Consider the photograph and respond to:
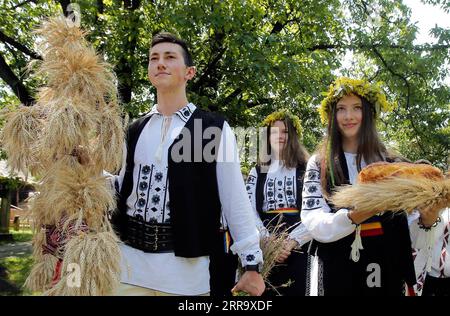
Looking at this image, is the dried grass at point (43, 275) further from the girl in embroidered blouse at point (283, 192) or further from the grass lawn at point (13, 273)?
the grass lawn at point (13, 273)

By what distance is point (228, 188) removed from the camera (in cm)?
208

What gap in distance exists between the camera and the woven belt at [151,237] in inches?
Result: 78.6

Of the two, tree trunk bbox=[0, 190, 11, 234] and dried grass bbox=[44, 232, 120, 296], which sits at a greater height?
tree trunk bbox=[0, 190, 11, 234]

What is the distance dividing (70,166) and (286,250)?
1829 mm

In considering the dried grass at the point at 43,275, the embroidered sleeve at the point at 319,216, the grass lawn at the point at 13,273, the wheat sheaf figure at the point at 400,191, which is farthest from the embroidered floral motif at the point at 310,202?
the grass lawn at the point at 13,273

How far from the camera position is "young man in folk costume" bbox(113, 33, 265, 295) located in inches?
78.3

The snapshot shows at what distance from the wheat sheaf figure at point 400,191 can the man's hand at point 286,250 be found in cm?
117

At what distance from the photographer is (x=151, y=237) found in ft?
6.60

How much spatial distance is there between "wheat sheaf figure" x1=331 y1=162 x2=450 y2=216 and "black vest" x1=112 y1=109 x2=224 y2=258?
2.00 feet

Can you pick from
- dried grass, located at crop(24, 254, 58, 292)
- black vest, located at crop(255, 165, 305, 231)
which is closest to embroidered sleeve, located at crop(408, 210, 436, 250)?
black vest, located at crop(255, 165, 305, 231)

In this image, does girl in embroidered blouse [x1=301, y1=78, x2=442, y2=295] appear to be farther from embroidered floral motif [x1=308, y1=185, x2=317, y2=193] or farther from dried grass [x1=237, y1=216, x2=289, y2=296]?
dried grass [x1=237, y1=216, x2=289, y2=296]

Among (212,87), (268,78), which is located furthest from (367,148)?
(212,87)

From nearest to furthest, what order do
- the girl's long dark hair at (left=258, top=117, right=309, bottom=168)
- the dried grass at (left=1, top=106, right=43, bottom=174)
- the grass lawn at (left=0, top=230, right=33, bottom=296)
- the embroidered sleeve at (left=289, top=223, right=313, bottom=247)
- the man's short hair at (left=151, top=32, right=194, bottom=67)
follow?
the dried grass at (left=1, top=106, right=43, bottom=174) < the man's short hair at (left=151, top=32, right=194, bottom=67) < the embroidered sleeve at (left=289, top=223, right=313, bottom=247) < the girl's long dark hair at (left=258, top=117, right=309, bottom=168) < the grass lawn at (left=0, top=230, right=33, bottom=296)

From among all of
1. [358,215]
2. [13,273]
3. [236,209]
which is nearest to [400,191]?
[358,215]
